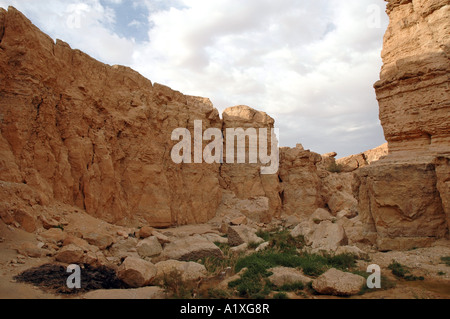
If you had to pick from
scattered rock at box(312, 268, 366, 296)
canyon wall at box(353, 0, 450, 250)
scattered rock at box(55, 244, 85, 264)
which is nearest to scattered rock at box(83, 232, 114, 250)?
scattered rock at box(55, 244, 85, 264)

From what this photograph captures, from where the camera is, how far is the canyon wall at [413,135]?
26.6 feet

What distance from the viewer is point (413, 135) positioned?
8.79m

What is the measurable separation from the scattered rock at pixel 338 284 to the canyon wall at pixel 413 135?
11.4 ft

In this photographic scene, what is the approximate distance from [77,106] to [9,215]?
6063mm

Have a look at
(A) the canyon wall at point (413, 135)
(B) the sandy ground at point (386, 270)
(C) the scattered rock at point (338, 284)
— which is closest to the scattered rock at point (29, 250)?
(B) the sandy ground at point (386, 270)

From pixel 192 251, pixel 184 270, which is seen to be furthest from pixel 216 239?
pixel 184 270

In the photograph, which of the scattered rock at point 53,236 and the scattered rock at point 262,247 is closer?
the scattered rock at point 53,236

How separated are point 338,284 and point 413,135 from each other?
229 inches

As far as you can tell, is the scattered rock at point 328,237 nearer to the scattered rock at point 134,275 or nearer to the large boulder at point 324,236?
the large boulder at point 324,236

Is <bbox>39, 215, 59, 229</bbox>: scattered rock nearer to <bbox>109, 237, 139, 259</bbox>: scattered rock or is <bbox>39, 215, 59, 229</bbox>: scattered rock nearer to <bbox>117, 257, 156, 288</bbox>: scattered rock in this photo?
<bbox>109, 237, 139, 259</bbox>: scattered rock

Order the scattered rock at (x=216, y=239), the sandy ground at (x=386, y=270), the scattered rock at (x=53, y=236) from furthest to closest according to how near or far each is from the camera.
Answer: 1. the scattered rock at (x=216, y=239)
2. the scattered rock at (x=53, y=236)
3. the sandy ground at (x=386, y=270)

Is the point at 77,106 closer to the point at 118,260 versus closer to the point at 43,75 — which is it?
the point at 43,75

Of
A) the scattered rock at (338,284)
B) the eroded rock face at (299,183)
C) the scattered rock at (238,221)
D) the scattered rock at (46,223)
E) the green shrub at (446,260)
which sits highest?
the eroded rock face at (299,183)
